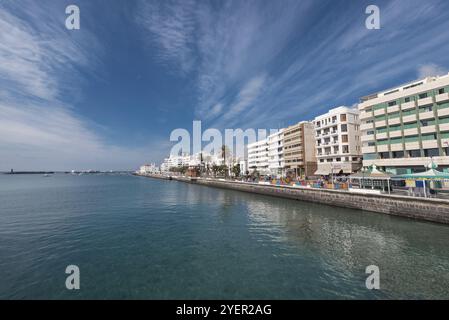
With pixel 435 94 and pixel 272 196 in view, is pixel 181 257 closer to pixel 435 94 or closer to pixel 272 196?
pixel 272 196

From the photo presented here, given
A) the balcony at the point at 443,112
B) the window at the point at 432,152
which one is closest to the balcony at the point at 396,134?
the window at the point at 432,152

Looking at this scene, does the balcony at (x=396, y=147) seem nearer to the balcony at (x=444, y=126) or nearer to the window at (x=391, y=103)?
the balcony at (x=444, y=126)

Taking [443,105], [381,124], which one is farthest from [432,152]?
[381,124]

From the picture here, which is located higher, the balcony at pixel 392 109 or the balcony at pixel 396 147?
the balcony at pixel 392 109

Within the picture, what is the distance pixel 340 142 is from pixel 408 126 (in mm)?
16793

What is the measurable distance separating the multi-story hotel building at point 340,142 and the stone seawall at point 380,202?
20349mm

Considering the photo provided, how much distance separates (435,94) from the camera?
36.6 m

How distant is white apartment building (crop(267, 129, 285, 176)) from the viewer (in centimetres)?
8869

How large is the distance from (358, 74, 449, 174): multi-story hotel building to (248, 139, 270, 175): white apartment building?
55.1 meters

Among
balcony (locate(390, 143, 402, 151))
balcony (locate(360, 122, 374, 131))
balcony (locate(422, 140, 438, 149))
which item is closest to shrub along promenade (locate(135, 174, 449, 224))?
balcony (locate(422, 140, 438, 149))

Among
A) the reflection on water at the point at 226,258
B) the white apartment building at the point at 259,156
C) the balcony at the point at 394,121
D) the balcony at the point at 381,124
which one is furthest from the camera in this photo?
the white apartment building at the point at 259,156

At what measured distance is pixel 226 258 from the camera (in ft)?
44.1

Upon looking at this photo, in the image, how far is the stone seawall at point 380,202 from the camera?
20875 millimetres
